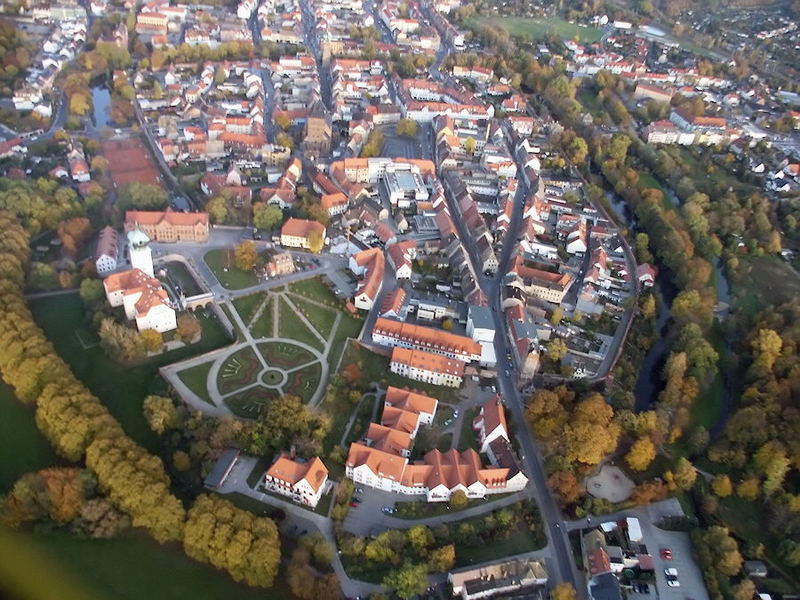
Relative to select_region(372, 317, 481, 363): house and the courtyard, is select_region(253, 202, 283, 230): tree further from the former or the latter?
select_region(372, 317, 481, 363): house

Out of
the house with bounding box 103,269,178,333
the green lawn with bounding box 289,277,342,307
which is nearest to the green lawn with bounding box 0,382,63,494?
the house with bounding box 103,269,178,333

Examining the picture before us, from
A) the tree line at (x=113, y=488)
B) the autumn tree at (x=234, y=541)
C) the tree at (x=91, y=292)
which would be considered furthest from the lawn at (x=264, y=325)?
the autumn tree at (x=234, y=541)

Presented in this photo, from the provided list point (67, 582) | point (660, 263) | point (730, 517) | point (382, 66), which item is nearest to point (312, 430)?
point (67, 582)

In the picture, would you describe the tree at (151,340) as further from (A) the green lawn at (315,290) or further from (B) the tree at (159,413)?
(A) the green lawn at (315,290)

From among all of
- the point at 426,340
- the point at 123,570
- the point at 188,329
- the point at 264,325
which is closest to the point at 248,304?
the point at 264,325

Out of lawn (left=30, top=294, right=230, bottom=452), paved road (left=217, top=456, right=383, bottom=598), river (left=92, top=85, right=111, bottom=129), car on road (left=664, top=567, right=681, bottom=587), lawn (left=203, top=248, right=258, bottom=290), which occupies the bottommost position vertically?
car on road (left=664, top=567, right=681, bottom=587)

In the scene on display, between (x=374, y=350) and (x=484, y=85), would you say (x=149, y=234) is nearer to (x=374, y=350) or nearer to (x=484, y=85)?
(x=374, y=350)

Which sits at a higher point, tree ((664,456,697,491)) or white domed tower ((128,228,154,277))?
white domed tower ((128,228,154,277))
